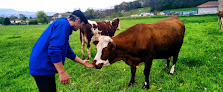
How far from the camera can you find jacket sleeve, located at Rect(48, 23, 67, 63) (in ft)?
7.95

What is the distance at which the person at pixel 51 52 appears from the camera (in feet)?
8.11

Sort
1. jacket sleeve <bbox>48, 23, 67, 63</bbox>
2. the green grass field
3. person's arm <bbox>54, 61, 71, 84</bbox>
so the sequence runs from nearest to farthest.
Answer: jacket sleeve <bbox>48, 23, 67, 63</bbox>
person's arm <bbox>54, 61, 71, 84</bbox>
the green grass field

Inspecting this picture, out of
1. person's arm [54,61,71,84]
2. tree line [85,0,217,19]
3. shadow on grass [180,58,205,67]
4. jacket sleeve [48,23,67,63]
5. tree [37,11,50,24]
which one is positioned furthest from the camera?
tree line [85,0,217,19]

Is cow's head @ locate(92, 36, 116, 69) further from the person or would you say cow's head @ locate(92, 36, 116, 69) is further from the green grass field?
the green grass field

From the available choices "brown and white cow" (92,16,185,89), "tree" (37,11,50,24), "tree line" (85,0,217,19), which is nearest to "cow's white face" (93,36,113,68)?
"brown and white cow" (92,16,185,89)

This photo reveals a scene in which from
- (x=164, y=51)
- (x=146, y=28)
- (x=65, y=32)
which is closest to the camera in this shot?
(x=65, y=32)

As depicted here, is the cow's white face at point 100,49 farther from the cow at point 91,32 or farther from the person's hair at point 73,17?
the cow at point 91,32

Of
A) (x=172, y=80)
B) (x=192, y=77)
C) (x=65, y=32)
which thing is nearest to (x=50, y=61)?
(x=65, y=32)

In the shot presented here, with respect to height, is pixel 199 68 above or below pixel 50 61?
below

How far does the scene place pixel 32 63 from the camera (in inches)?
107

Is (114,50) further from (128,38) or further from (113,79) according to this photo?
(113,79)

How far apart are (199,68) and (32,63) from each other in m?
5.52

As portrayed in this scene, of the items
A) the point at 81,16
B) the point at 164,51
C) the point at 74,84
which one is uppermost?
the point at 81,16

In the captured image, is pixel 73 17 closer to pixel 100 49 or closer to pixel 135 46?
pixel 100 49
